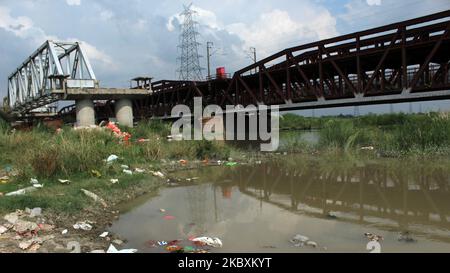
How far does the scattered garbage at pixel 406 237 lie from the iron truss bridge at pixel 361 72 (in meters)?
17.1

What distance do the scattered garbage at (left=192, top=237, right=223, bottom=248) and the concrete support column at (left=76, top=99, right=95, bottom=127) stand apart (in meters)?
25.3

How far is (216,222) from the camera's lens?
9.00 m

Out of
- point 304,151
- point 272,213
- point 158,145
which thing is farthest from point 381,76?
point 272,213

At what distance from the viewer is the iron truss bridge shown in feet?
75.5

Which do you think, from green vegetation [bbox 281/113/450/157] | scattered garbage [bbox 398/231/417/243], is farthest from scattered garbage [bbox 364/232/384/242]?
green vegetation [bbox 281/113/450/157]

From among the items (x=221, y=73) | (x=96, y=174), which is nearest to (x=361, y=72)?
(x=221, y=73)

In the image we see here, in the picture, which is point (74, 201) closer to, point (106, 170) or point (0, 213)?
point (0, 213)

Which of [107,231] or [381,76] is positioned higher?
[381,76]

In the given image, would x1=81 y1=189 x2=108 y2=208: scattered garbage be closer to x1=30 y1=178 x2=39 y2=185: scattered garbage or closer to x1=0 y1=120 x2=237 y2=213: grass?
x1=0 y1=120 x2=237 y2=213: grass

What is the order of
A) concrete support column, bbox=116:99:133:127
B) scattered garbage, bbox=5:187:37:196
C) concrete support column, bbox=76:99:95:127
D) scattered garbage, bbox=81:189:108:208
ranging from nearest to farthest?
scattered garbage, bbox=5:187:37:196 → scattered garbage, bbox=81:189:108:208 → concrete support column, bbox=76:99:95:127 → concrete support column, bbox=116:99:133:127

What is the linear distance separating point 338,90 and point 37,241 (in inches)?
977

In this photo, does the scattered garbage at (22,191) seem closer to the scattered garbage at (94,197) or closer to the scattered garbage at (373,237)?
the scattered garbage at (94,197)

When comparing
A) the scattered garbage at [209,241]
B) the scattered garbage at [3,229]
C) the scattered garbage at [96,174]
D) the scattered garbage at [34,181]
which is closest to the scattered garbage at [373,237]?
the scattered garbage at [209,241]

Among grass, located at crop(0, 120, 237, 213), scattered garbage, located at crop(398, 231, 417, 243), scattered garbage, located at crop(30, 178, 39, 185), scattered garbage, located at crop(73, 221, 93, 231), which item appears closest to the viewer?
scattered garbage, located at crop(398, 231, 417, 243)
